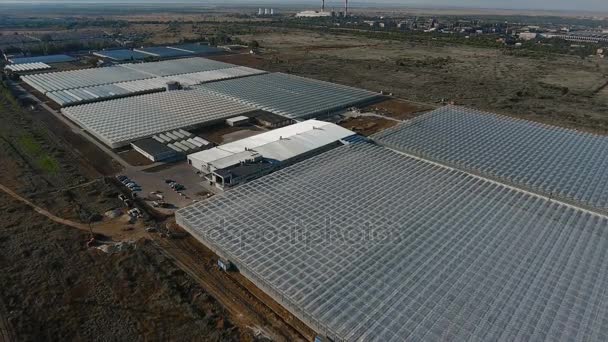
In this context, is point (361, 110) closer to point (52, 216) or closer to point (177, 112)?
point (177, 112)

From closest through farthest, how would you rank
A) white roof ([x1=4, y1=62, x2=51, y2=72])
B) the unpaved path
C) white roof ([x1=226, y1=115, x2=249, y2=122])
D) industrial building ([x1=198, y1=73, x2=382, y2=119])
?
1. the unpaved path
2. white roof ([x1=226, y1=115, x2=249, y2=122])
3. industrial building ([x1=198, y1=73, x2=382, y2=119])
4. white roof ([x1=4, y1=62, x2=51, y2=72])

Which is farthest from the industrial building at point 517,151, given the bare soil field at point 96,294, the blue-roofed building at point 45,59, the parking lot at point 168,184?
the blue-roofed building at point 45,59

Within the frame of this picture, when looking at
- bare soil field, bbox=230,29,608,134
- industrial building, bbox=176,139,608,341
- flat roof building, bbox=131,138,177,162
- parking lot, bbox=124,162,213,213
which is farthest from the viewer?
bare soil field, bbox=230,29,608,134

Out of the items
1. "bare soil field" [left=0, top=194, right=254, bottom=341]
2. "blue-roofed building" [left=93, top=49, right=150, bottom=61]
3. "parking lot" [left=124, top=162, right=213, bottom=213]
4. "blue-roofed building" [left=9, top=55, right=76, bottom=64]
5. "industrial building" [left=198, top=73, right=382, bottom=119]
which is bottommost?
"bare soil field" [left=0, top=194, right=254, bottom=341]

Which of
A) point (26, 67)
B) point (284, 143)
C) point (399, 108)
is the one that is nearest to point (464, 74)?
point (399, 108)

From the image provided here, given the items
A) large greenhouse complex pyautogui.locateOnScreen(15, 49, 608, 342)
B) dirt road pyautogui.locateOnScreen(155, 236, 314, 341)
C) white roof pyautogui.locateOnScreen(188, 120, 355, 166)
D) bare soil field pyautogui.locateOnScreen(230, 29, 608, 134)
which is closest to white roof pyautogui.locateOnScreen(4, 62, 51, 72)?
large greenhouse complex pyautogui.locateOnScreen(15, 49, 608, 342)

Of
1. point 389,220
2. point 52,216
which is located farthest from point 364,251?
point 52,216

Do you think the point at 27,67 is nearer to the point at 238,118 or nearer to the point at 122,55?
the point at 122,55

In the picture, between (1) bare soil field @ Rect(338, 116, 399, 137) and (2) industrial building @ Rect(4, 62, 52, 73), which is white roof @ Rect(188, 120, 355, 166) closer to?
(1) bare soil field @ Rect(338, 116, 399, 137)
